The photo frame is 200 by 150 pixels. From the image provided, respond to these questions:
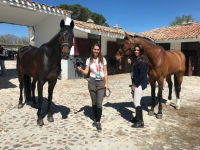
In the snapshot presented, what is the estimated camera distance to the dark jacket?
3666mm

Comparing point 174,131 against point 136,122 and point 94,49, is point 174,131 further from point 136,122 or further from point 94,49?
point 94,49

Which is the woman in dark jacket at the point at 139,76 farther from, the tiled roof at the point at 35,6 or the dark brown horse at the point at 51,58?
the tiled roof at the point at 35,6

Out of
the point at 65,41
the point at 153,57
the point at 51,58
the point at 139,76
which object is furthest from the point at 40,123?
the point at 153,57

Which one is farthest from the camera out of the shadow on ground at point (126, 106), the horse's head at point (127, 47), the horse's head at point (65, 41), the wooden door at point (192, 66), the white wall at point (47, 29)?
the wooden door at point (192, 66)

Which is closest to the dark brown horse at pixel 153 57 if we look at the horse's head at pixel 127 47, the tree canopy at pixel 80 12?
the horse's head at pixel 127 47

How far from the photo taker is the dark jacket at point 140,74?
367 cm

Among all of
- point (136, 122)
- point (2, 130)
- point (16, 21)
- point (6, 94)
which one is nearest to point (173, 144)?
point (136, 122)

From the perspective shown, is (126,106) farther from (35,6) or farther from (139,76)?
(35,6)

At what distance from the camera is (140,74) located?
368cm

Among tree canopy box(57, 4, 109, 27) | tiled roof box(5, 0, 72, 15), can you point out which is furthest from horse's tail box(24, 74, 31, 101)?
tree canopy box(57, 4, 109, 27)

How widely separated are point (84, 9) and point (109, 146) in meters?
37.4

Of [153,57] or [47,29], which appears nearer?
[153,57]

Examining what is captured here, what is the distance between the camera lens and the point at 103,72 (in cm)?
377

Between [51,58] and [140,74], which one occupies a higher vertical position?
[51,58]
